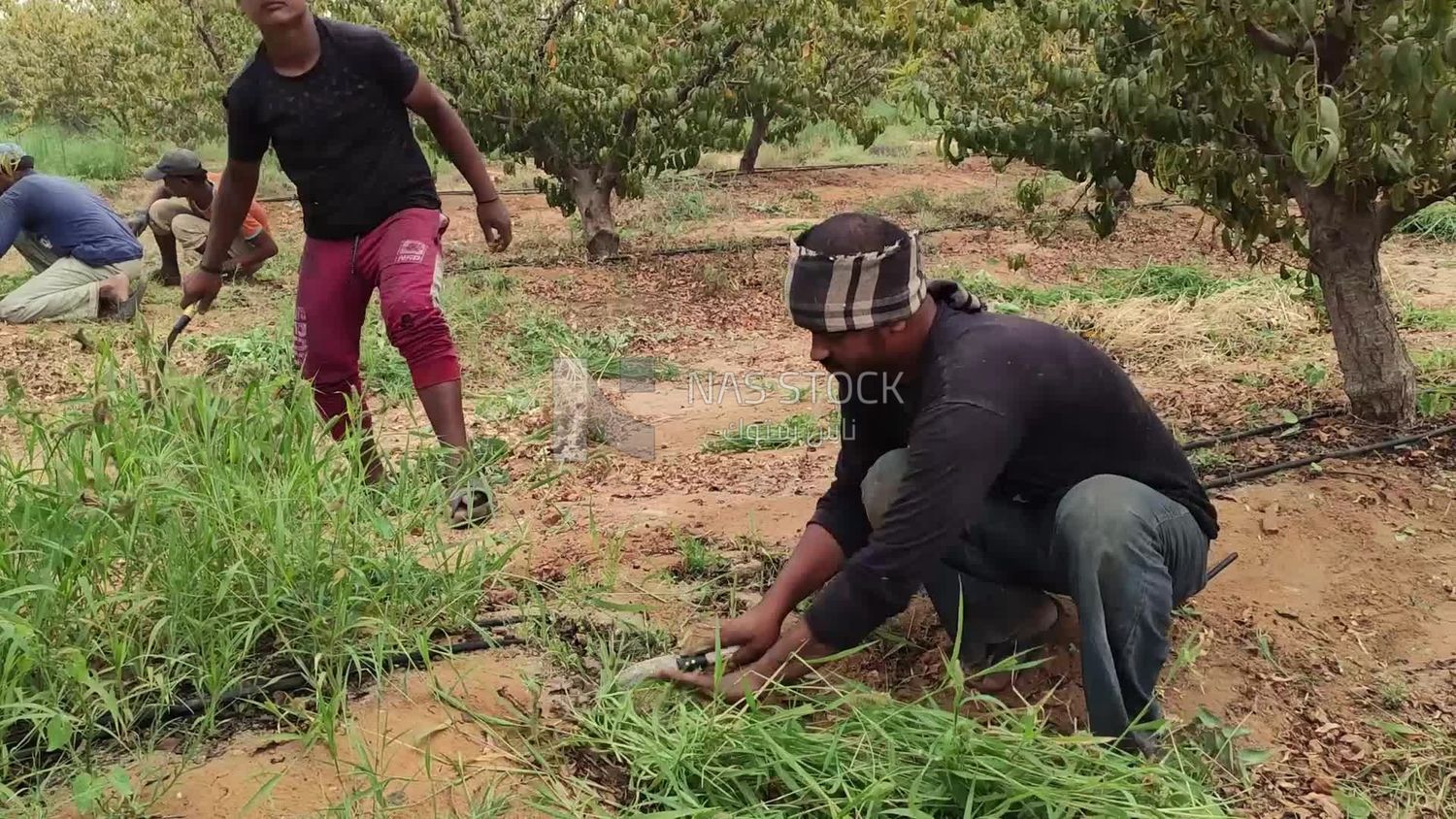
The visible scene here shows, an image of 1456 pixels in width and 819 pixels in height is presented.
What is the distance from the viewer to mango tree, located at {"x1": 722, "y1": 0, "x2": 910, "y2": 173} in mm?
7852

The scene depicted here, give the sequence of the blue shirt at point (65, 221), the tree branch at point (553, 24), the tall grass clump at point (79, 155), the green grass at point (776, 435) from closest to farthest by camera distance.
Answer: the green grass at point (776, 435), the blue shirt at point (65, 221), the tree branch at point (553, 24), the tall grass clump at point (79, 155)

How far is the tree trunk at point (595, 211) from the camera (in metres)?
8.16

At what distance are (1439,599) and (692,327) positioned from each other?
179 inches

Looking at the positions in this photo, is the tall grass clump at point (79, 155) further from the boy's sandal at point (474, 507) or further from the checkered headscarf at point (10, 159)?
the boy's sandal at point (474, 507)

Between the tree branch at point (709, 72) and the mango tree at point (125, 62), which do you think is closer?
the tree branch at point (709, 72)

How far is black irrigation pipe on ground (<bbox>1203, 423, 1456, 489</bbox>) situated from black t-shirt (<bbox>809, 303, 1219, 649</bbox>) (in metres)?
1.33

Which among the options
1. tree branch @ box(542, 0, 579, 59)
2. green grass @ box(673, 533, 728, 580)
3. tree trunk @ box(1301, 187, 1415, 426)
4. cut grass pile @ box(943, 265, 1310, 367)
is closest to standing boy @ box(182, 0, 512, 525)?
green grass @ box(673, 533, 728, 580)

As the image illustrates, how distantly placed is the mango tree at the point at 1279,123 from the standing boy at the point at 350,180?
1653 millimetres

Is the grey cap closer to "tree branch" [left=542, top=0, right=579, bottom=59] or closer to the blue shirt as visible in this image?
the blue shirt

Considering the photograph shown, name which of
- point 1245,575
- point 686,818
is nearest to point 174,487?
point 686,818

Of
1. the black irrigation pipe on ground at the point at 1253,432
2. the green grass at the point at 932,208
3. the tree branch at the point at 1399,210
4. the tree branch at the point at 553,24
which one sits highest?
the tree branch at the point at 553,24

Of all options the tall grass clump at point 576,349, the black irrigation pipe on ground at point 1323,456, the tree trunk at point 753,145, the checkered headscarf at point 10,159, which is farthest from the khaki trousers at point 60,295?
the tree trunk at point 753,145

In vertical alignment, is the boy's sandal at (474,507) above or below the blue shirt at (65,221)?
below

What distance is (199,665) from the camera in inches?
75.9
